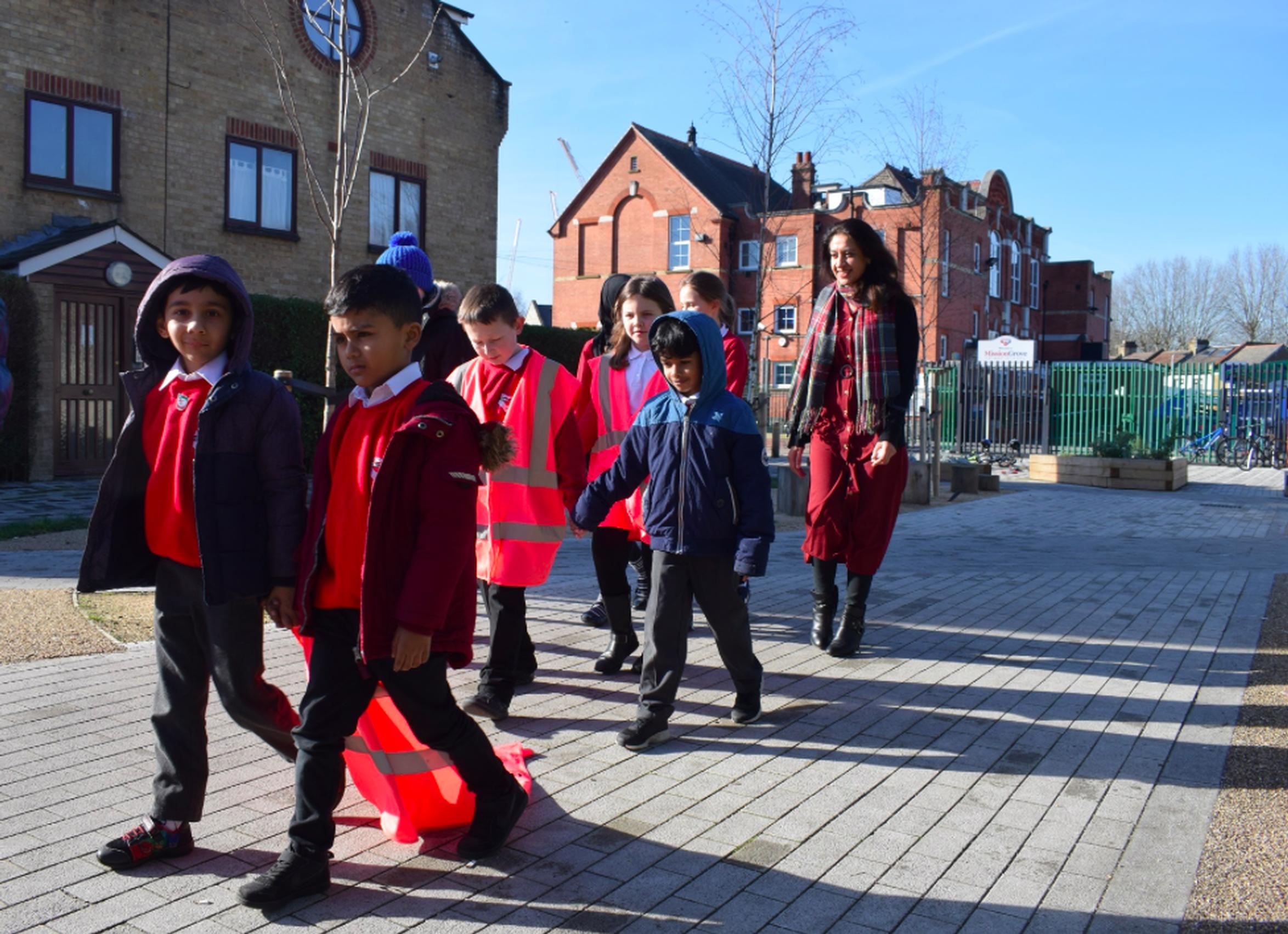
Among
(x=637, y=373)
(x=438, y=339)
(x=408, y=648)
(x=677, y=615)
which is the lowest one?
(x=677, y=615)

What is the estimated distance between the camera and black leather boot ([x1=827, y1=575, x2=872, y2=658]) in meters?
5.91

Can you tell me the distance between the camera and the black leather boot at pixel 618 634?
17.8 feet

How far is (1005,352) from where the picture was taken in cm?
2800

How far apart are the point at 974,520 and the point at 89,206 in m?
13.7

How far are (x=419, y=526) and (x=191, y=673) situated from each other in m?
0.86

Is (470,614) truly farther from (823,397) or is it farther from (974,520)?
(974,520)

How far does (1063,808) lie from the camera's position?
3.73 meters

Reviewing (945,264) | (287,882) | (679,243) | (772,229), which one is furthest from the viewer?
(679,243)

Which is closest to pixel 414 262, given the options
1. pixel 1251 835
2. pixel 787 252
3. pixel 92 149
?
pixel 1251 835

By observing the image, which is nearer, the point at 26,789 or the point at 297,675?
the point at 26,789

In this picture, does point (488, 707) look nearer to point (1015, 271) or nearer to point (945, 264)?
point (945, 264)

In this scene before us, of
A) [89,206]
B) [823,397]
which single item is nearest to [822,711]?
[823,397]

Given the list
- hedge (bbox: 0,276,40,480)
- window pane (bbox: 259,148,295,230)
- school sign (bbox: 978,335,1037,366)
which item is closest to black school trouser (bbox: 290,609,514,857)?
hedge (bbox: 0,276,40,480)

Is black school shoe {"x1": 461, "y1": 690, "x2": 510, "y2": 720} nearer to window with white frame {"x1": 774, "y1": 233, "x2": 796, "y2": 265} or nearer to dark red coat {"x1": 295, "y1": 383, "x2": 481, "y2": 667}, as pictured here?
dark red coat {"x1": 295, "y1": 383, "x2": 481, "y2": 667}
